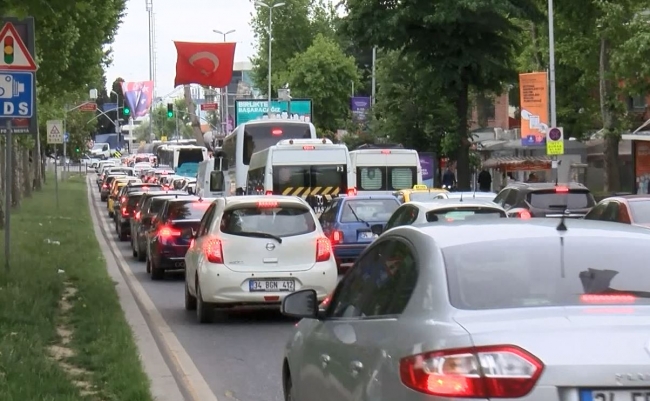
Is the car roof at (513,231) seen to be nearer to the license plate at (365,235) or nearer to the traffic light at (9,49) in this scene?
the traffic light at (9,49)

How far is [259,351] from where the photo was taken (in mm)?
12961

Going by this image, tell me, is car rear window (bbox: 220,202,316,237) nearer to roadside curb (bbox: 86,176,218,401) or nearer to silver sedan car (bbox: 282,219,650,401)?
roadside curb (bbox: 86,176,218,401)

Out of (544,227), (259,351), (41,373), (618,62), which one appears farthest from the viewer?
(618,62)

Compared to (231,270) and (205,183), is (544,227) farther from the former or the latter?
(205,183)

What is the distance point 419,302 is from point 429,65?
3792 centimetres

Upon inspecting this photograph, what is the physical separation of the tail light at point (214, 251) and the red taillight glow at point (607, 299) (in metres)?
10.5

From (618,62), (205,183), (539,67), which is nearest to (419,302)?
(618,62)

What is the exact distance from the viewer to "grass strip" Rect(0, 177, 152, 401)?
30.3ft

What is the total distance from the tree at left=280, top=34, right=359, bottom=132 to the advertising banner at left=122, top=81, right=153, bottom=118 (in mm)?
29449

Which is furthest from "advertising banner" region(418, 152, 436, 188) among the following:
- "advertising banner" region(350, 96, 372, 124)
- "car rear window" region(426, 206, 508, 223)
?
"car rear window" region(426, 206, 508, 223)

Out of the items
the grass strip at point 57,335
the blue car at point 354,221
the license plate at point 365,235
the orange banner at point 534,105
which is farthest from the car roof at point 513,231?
the orange banner at point 534,105

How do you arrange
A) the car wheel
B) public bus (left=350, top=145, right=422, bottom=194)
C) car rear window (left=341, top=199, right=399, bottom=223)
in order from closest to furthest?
the car wheel < car rear window (left=341, top=199, right=399, bottom=223) < public bus (left=350, top=145, right=422, bottom=194)

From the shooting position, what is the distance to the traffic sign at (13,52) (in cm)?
1514

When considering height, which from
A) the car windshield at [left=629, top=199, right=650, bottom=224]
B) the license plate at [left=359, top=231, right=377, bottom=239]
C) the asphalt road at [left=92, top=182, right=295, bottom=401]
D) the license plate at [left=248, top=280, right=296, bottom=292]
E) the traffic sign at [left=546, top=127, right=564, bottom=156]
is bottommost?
the asphalt road at [left=92, top=182, right=295, bottom=401]
